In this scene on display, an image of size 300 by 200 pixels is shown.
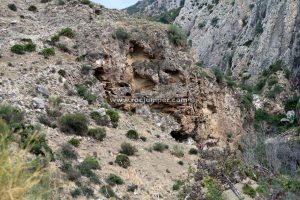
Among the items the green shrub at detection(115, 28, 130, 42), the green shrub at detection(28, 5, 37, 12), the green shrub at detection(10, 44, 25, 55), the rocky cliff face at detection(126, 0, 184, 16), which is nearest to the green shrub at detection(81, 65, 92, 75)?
the green shrub at detection(10, 44, 25, 55)

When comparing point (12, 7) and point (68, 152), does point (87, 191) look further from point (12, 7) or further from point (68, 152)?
point (12, 7)

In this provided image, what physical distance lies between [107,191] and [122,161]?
13.9 feet

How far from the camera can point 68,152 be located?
2036 centimetres

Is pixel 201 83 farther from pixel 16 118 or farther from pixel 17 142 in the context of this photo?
pixel 17 142

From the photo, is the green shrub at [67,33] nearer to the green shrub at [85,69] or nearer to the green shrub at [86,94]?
the green shrub at [85,69]

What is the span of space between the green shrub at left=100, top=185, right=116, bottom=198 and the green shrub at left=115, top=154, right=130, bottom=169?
324cm

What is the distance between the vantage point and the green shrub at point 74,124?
23391 mm

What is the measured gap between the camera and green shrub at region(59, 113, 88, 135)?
23.4m

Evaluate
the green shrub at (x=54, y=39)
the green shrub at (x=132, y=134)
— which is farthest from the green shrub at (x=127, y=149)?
the green shrub at (x=54, y=39)

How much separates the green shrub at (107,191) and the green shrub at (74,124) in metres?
5.09

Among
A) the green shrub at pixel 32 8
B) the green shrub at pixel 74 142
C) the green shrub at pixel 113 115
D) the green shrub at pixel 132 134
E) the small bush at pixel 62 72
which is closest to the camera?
the green shrub at pixel 74 142

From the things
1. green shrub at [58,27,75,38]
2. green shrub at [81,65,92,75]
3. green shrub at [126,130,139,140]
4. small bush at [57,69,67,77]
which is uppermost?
green shrub at [58,27,75,38]

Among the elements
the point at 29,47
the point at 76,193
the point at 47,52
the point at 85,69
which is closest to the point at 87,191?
the point at 76,193

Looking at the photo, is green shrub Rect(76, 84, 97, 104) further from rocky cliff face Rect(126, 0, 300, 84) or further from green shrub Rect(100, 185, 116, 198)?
rocky cliff face Rect(126, 0, 300, 84)
